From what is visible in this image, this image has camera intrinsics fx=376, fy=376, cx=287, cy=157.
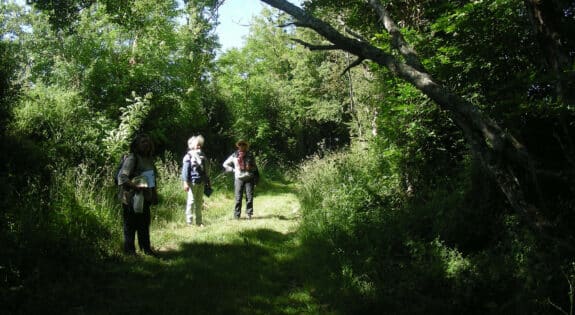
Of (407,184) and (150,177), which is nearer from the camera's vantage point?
(150,177)

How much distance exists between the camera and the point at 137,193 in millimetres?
5977

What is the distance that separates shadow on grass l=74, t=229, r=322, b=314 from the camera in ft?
14.0

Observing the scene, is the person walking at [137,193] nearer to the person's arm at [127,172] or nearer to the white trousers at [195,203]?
the person's arm at [127,172]

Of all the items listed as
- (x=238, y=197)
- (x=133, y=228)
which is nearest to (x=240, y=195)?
(x=238, y=197)

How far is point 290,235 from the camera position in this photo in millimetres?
8117

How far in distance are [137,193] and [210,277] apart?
187 cm

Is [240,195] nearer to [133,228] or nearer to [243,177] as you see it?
[243,177]

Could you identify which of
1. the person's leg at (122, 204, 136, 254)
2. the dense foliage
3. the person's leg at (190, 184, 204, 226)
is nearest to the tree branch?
the dense foliage

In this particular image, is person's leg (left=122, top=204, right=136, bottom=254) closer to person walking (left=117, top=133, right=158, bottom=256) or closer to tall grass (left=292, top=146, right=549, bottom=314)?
person walking (left=117, top=133, right=158, bottom=256)

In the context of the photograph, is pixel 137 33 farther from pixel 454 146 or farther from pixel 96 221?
pixel 454 146

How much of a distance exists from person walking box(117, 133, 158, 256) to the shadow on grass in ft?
1.37

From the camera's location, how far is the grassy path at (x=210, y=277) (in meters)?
4.32

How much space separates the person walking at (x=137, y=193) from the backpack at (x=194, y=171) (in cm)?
256

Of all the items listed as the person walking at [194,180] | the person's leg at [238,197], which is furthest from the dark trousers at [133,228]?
the person's leg at [238,197]
